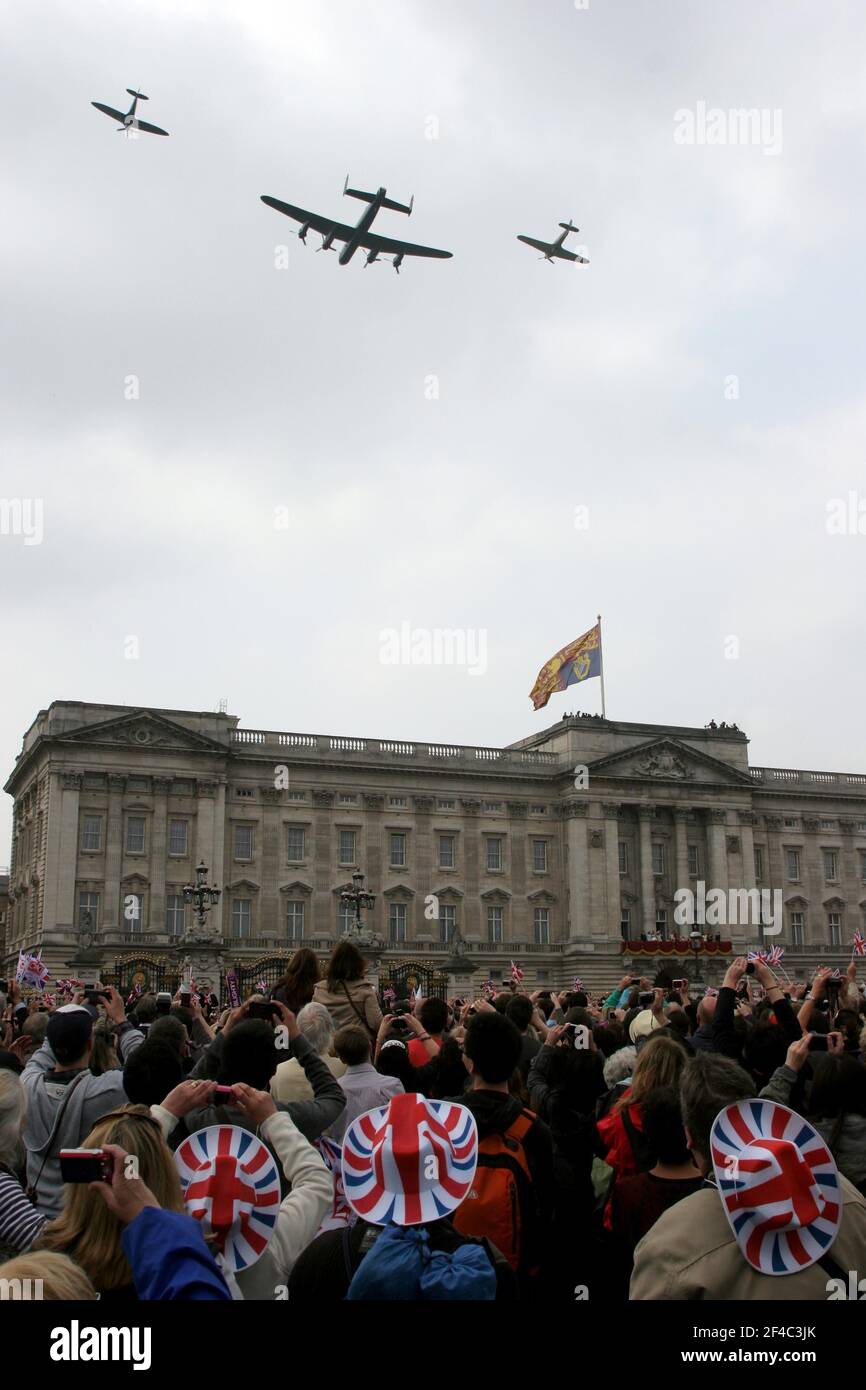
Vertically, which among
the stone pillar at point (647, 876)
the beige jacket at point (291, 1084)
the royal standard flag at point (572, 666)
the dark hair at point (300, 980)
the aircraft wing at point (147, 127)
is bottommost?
the beige jacket at point (291, 1084)

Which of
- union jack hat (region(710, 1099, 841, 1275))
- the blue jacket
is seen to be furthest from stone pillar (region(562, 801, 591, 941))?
the blue jacket

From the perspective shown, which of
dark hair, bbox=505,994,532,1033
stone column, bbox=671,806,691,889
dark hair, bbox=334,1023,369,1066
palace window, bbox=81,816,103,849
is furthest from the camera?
stone column, bbox=671,806,691,889

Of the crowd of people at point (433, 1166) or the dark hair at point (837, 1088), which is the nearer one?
the crowd of people at point (433, 1166)

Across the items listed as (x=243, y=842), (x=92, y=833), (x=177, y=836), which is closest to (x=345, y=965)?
(x=92, y=833)

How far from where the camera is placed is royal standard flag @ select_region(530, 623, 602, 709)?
6538 cm

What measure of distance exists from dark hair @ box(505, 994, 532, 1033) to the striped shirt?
6.08m

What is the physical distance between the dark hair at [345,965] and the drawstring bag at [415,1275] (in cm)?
657

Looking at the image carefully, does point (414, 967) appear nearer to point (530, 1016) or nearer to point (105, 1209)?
point (530, 1016)

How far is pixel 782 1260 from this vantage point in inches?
175

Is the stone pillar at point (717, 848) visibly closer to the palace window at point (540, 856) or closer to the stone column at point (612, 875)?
the stone column at point (612, 875)

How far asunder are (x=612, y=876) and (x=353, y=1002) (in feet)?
202

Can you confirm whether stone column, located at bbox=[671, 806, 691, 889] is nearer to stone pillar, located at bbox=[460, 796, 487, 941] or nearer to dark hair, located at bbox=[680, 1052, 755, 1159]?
stone pillar, located at bbox=[460, 796, 487, 941]

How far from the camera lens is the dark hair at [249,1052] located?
606cm

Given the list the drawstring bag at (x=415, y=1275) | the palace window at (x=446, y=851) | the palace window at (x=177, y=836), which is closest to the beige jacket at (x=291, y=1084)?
the drawstring bag at (x=415, y=1275)
